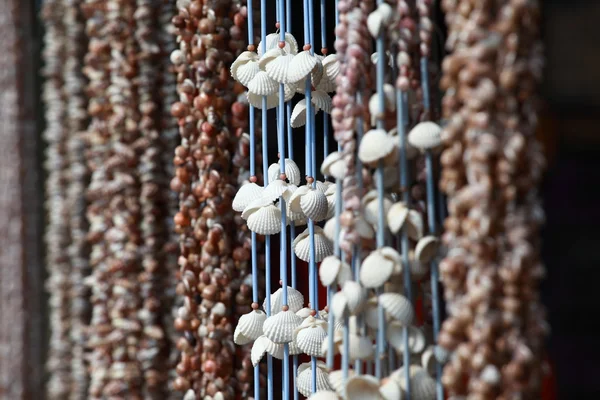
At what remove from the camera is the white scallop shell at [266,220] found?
58 centimetres

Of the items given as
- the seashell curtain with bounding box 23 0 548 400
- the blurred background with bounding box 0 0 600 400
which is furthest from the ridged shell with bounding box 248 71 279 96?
the blurred background with bounding box 0 0 600 400

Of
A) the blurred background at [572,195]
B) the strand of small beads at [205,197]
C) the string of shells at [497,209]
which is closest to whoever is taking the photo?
the string of shells at [497,209]

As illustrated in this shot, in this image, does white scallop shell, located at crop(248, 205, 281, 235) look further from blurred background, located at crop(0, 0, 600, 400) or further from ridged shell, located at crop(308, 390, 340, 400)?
blurred background, located at crop(0, 0, 600, 400)

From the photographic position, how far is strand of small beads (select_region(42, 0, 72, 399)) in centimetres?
98

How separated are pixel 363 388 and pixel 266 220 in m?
0.15

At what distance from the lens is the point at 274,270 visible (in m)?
0.80

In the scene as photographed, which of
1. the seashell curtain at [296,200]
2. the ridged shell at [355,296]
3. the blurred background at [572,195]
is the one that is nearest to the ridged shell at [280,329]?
the seashell curtain at [296,200]

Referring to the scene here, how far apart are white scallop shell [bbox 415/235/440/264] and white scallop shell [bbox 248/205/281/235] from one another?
14 cm

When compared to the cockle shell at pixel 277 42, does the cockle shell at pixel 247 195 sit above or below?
below

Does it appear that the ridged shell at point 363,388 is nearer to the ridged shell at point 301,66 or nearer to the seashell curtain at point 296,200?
the seashell curtain at point 296,200

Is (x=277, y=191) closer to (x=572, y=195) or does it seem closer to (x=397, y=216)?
(x=397, y=216)

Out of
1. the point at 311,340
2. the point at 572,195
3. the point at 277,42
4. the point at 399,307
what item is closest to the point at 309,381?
the point at 311,340

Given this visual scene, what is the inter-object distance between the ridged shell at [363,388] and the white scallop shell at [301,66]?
20 centimetres

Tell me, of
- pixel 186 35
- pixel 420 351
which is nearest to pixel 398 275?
pixel 420 351
